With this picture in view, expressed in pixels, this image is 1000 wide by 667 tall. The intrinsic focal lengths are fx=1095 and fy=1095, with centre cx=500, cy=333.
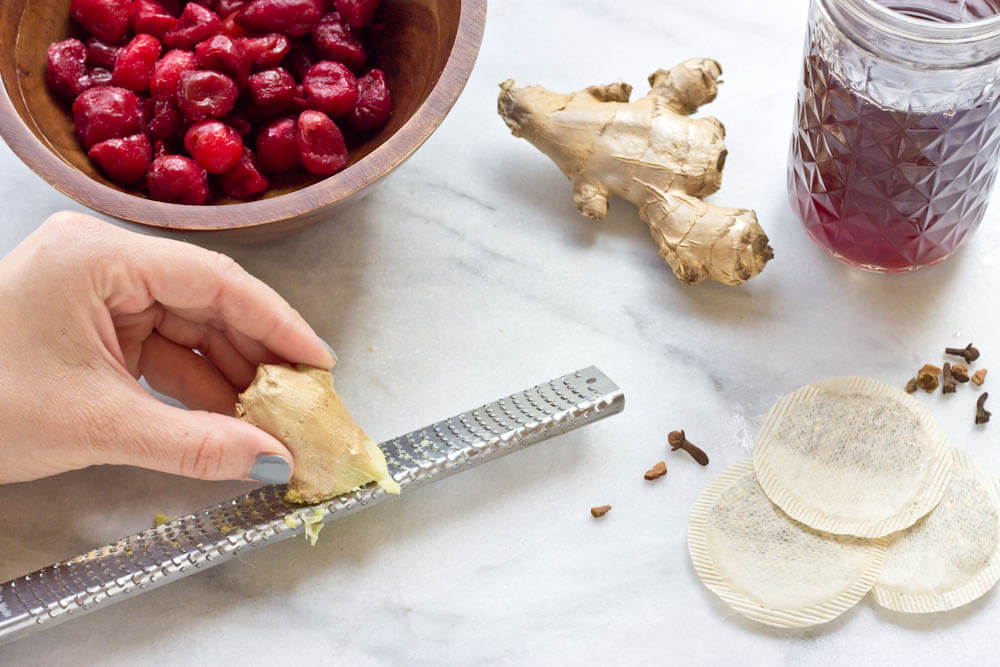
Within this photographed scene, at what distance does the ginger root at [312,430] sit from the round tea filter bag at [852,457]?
49 cm

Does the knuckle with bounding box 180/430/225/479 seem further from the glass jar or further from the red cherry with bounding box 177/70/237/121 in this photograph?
the glass jar

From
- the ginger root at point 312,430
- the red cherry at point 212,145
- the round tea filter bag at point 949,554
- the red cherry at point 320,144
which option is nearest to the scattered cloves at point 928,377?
the round tea filter bag at point 949,554

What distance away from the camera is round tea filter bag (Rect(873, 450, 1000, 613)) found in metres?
1.30

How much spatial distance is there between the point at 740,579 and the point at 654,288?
41 cm

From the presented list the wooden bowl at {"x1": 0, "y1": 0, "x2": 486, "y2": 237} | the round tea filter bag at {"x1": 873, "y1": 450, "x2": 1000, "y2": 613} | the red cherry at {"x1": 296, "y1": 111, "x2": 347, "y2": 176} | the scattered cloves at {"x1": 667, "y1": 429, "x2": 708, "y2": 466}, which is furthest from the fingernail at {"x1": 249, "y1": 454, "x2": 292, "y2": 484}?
the round tea filter bag at {"x1": 873, "y1": 450, "x2": 1000, "y2": 613}

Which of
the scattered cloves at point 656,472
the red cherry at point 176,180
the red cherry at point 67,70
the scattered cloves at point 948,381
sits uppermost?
the red cherry at point 67,70

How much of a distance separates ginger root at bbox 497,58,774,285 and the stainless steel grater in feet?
0.73

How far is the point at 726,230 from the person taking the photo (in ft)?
4.67

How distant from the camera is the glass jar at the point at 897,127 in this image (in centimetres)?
116

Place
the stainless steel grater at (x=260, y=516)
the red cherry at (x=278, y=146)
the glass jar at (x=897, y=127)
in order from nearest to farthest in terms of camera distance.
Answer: the glass jar at (x=897, y=127) → the stainless steel grater at (x=260, y=516) → the red cherry at (x=278, y=146)

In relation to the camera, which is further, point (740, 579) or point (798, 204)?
point (798, 204)

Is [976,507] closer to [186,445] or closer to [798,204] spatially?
[798,204]

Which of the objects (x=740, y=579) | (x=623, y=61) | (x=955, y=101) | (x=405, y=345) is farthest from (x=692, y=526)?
(x=623, y=61)

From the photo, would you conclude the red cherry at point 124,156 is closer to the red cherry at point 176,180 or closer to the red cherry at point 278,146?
the red cherry at point 176,180
